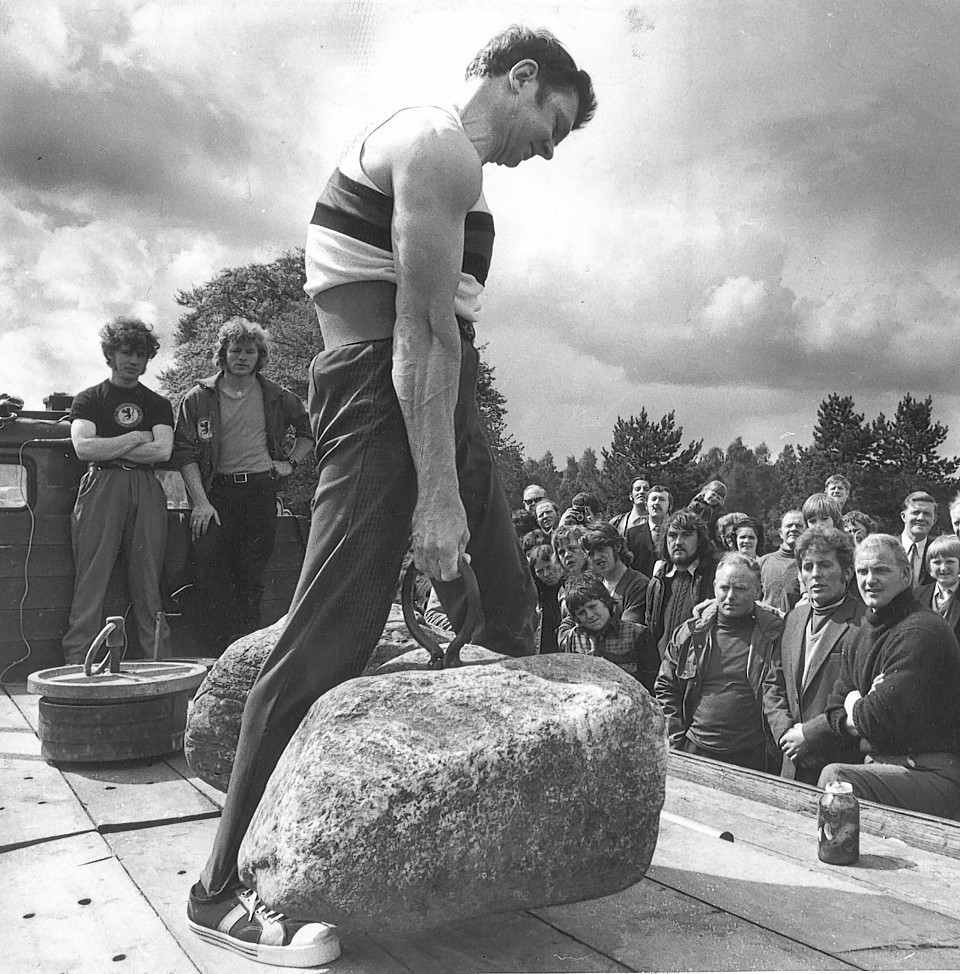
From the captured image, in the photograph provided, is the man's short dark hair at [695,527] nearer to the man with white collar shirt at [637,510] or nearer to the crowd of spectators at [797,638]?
the crowd of spectators at [797,638]

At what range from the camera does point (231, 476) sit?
5.52 m

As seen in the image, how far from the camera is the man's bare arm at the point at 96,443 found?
16.8ft

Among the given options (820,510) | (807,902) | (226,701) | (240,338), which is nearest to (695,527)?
(820,510)

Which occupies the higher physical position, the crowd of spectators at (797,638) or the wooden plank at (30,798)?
the crowd of spectators at (797,638)

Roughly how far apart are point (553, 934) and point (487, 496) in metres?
0.92

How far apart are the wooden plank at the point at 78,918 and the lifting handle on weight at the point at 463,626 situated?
0.71 metres

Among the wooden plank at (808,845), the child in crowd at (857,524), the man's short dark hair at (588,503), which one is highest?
the man's short dark hair at (588,503)

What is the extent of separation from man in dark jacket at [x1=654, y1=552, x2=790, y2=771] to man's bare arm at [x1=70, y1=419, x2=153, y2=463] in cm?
297

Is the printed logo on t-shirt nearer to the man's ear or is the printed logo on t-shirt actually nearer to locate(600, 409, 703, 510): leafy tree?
the man's ear

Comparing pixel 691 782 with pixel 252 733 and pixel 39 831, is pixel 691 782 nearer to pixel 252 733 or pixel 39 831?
pixel 252 733

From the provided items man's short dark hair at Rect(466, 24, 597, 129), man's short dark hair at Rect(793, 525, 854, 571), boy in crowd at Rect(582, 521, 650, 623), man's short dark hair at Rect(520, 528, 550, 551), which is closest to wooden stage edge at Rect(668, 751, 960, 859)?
man's short dark hair at Rect(793, 525, 854, 571)

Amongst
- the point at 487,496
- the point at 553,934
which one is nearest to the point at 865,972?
the point at 553,934

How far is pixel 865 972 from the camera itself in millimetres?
1672

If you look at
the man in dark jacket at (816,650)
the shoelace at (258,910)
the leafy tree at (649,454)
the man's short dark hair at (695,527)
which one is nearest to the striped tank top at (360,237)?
the shoelace at (258,910)
